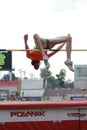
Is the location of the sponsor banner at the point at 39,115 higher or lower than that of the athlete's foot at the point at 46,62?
lower

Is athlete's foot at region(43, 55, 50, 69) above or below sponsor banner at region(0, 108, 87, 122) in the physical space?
above

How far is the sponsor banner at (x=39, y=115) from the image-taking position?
7.94 meters

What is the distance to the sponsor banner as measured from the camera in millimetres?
7941

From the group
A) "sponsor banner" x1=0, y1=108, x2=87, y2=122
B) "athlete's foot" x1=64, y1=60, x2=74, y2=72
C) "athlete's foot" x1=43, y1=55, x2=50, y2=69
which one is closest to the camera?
"sponsor banner" x1=0, y1=108, x2=87, y2=122

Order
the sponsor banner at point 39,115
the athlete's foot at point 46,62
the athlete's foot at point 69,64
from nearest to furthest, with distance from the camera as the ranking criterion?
the sponsor banner at point 39,115, the athlete's foot at point 46,62, the athlete's foot at point 69,64

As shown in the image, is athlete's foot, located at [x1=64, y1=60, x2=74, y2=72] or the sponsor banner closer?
the sponsor banner

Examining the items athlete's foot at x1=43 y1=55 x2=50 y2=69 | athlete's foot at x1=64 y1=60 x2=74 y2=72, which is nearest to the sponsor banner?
athlete's foot at x1=43 y1=55 x2=50 y2=69

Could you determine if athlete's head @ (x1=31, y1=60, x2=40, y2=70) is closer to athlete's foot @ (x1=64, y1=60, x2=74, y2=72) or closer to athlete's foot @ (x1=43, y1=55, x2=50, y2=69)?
athlete's foot @ (x1=43, y1=55, x2=50, y2=69)

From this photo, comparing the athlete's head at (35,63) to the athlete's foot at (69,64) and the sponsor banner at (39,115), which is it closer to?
the athlete's foot at (69,64)

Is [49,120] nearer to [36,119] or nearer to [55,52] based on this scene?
[36,119]

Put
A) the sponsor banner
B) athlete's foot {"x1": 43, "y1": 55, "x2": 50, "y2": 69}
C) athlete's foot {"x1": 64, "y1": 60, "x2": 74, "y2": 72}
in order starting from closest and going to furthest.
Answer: the sponsor banner → athlete's foot {"x1": 43, "y1": 55, "x2": 50, "y2": 69} → athlete's foot {"x1": 64, "y1": 60, "x2": 74, "y2": 72}

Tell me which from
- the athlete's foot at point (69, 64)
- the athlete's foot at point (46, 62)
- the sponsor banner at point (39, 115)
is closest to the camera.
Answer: the sponsor banner at point (39, 115)

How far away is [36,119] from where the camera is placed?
26.2 feet

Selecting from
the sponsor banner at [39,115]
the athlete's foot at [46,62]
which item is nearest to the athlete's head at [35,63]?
the athlete's foot at [46,62]
